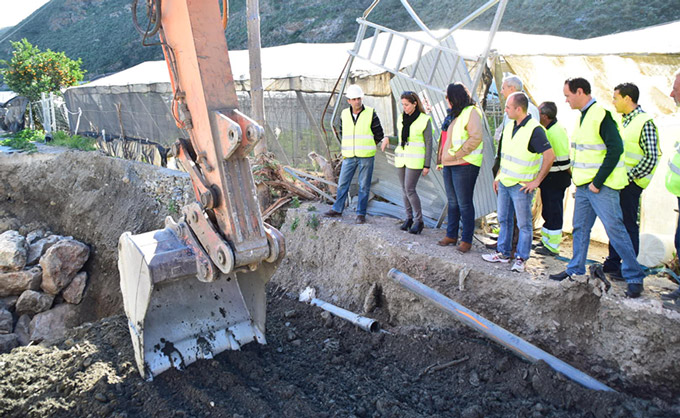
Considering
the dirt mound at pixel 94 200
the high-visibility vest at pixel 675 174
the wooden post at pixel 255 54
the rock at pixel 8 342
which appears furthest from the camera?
the dirt mound at pixel 94 200

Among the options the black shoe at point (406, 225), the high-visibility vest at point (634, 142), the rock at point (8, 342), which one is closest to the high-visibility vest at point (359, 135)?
the black shoe at point (406, 225)

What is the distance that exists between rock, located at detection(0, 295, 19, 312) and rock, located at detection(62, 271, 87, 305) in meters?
0.75

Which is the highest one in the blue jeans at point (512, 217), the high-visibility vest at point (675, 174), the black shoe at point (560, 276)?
the high-visibility vest at point (675, 174)

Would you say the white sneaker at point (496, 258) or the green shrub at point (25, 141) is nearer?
the white sneaker at point (496, 258)

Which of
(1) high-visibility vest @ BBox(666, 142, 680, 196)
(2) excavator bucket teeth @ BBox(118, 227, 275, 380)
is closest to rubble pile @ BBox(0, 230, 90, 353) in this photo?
(2) excavator bucket teeth @ BBox(118, 227, 275, 380)

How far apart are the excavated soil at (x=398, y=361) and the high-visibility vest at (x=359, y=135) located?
100cm

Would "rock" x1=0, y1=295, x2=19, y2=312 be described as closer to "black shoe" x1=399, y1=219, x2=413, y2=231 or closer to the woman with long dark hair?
"black shoe" x1=399, y1=219, x2=413, y2=231

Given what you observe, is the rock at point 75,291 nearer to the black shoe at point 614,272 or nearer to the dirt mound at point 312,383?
the dirt mound at point 312,383

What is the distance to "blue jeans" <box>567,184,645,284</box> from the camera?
3859 millimetres

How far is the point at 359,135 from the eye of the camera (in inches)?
224

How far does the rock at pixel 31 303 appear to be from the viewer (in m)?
8.02

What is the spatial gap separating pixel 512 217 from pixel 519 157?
0.64 m

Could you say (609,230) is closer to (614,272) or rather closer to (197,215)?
(614,272)

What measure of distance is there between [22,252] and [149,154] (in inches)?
184
